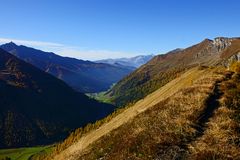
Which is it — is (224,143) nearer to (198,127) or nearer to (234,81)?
(198,127)

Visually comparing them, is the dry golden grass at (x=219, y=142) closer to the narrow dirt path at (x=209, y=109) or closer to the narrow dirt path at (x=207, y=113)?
the narrow dirt path at (x=207, y=113)

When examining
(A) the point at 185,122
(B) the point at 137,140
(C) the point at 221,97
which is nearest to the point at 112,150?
(B) the point at 137,140

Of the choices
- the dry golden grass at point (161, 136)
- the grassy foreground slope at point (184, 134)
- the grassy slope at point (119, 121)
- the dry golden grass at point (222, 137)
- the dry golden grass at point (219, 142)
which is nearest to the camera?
the dry golden grass at point (219, 142)

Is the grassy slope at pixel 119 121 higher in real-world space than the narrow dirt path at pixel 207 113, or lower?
lower

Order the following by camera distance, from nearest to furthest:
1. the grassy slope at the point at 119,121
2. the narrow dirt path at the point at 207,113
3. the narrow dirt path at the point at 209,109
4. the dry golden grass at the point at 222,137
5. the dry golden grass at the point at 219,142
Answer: the dry golden grass at the point at 219,142, the dry golden grass at the point at 222,137, the narrow dirt path at the point at 207,113, the narrow dirt path at the point at 209,109, the grassy slope at the point at 119,121

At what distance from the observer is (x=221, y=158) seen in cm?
3369

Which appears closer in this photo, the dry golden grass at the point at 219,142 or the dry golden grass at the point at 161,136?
the dry golden grass at the point at 219,142

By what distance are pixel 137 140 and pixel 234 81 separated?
30.3 meters

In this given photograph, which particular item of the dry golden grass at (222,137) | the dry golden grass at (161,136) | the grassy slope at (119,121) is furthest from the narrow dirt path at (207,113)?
the grassy slope at (119,121)

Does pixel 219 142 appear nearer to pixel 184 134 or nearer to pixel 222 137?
pixel 222 137

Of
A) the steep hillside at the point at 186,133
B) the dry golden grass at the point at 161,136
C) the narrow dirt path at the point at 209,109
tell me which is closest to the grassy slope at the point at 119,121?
the narrow dirt path at the point at 209,109

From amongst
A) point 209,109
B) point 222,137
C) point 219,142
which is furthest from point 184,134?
point 209,109

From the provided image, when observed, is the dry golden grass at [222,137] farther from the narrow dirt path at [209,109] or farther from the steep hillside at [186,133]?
the narrow dirt path at [209,109]

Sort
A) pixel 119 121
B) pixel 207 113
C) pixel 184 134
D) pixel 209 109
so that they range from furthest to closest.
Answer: pixel 119 121 < pixel 209 109 < pixel 207 113 < pixel 184 134
